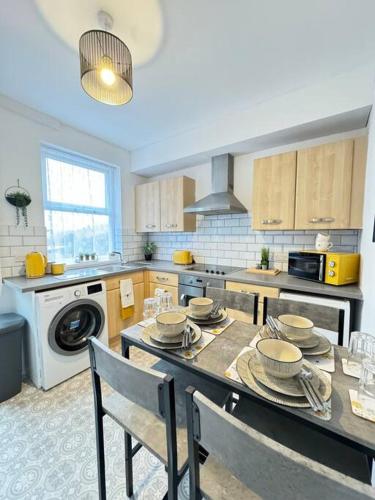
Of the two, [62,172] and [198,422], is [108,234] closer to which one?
[62,172]

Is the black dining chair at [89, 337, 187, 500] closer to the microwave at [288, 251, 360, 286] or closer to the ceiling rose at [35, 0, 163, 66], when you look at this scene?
the microwave at [288, 251, 360, 286]

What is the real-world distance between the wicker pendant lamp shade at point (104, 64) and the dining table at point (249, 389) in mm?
1437

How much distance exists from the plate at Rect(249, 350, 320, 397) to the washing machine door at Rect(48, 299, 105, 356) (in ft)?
5.84

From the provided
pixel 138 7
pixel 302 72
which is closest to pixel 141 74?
pixel 138 7

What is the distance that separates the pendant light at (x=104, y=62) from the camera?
118 cm

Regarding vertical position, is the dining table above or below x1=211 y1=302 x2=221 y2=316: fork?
below

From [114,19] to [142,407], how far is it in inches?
79.0

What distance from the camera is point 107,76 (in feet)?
4.11

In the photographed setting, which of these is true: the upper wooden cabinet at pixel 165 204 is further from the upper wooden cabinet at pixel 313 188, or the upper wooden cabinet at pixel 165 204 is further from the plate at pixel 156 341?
the plate at pixel 156 341

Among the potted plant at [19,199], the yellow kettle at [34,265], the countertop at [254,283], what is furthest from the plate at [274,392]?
the potted plant at [19,199]

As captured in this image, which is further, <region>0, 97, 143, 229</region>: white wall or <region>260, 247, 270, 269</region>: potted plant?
<region>260, 247, 270, 269</region>: potted plant

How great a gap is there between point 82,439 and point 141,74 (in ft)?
8.83

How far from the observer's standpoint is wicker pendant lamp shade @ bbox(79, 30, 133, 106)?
1.18 metres

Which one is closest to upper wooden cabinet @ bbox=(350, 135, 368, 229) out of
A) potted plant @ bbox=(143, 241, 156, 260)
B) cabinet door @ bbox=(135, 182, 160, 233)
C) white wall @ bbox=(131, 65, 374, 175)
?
white wall @ bbox=(131, 65, 374, 175)
